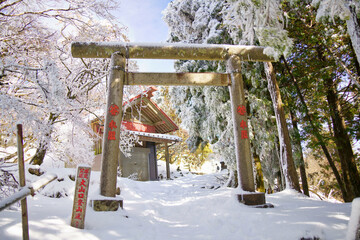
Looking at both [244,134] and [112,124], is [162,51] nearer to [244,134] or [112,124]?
[112,124]

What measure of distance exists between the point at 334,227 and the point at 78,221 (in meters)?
3.66

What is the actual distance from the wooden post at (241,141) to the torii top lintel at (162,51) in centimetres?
29

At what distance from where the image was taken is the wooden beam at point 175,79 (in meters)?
5.75

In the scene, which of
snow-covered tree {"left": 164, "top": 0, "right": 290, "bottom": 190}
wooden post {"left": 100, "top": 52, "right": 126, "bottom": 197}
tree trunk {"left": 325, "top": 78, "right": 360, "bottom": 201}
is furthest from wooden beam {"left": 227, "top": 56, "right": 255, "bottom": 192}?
tree trunk {"left": 325, "top": 78, "right": 360, "bottom": 201}

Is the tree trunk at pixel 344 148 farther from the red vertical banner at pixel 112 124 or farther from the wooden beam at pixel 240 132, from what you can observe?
the red vertical banner at pixel 112 124

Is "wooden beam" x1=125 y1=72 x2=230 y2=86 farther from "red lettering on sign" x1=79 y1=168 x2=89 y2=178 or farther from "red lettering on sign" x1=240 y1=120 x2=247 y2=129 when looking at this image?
"red lettering on sign" x1=79 y1=168 x2=89 y2=178

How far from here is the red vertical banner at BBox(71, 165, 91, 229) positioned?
3.21 metres

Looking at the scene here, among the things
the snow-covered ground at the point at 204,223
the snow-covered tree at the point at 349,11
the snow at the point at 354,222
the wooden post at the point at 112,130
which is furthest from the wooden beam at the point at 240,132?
the snow at the point at 354,222

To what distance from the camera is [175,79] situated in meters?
5.89

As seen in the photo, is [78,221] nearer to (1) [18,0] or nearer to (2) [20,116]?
(2) [20,116]

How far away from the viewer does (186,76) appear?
5922 mm

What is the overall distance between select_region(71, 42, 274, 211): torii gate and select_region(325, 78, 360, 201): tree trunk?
493 centimetres

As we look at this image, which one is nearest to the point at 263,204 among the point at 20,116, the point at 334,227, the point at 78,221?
the point at 334,227

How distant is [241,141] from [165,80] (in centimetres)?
248
